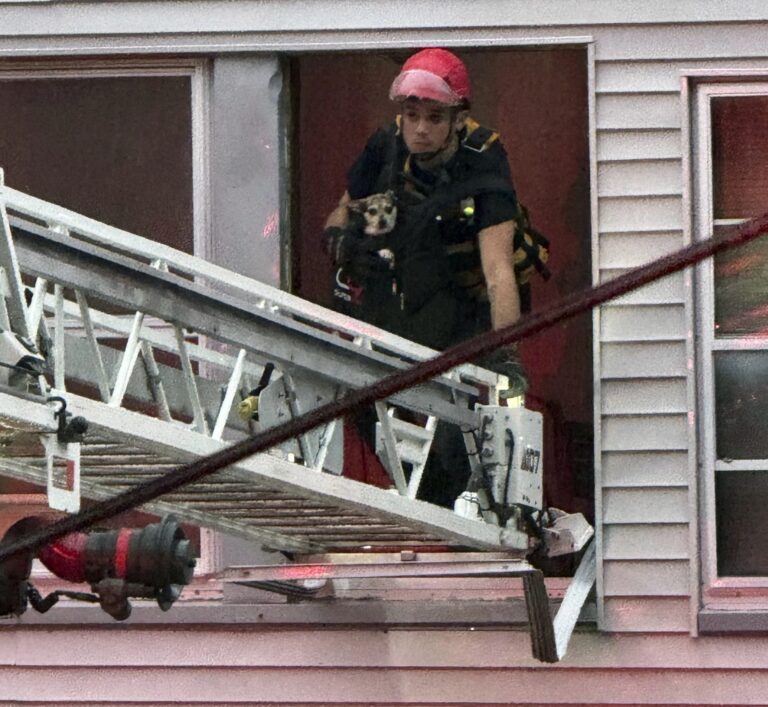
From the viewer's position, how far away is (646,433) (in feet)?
26.7

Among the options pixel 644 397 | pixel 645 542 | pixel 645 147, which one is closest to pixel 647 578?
pixel 645 542

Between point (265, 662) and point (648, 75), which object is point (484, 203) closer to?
point (648, 75)

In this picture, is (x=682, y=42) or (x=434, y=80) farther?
(x=682, y=42)

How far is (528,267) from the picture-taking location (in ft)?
27.3

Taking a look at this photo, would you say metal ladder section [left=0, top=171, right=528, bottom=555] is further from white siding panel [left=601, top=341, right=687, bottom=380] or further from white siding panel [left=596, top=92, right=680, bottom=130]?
white siding panel [left=596, top=92, right=680, bottom=130]

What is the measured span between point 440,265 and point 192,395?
67.3 inches

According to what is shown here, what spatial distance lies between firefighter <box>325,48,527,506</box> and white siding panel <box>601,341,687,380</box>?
40 centimetres

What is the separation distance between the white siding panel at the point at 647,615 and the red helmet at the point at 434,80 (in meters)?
1.92

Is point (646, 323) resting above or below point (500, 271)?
below

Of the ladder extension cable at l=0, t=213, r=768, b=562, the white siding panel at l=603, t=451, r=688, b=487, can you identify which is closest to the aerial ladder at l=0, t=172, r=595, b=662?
the white siding panel at l=603, t=451, r=688, b=487

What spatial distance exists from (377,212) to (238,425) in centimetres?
115

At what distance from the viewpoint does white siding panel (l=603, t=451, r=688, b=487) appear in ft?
26.6

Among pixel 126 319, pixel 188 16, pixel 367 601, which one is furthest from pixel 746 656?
pixel 188 16

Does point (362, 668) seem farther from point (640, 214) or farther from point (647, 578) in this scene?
point (640, 214)
